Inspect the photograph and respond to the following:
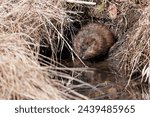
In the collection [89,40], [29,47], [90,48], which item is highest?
[29,47]

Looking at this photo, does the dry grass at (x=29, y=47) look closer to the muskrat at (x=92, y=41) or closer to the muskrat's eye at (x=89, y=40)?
the muskrat at (x=92, y=41)

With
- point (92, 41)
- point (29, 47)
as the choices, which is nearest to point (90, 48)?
point (92, 41)

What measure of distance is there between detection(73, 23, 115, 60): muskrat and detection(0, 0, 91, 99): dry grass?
45cm

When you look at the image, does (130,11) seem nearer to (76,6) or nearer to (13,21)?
(76,6)

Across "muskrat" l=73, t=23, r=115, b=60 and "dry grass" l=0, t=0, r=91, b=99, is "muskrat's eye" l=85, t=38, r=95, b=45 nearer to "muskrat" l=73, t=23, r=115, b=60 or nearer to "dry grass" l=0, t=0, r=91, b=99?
"muskrat" l=73, t=23, r=115, b=60

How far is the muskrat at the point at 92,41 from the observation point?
682cm

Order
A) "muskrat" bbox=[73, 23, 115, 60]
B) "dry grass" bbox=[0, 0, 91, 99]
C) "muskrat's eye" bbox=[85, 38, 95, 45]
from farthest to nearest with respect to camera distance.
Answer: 1. "muskrat's eye" bbox=[85, 38, 95, 45]
2. "muskrat" bbox=[73, 23, 115, 60]
3. "dry grass" bbox=[0, 0, 91, 99]

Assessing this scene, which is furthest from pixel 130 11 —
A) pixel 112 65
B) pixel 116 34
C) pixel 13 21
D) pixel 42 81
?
pixel 42 81

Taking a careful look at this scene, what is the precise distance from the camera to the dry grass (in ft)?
15.2

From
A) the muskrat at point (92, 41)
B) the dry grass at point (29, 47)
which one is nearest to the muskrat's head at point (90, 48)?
the muskrat at point (92, 41)

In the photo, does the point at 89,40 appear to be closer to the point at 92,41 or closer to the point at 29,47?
the point at 92,41

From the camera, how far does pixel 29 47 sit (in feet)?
18.0

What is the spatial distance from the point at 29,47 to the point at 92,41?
1.64m

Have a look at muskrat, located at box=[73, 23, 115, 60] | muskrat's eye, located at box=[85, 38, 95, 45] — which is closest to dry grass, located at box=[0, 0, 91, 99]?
muskrat, located at box=[73, 23, 115, 60]
